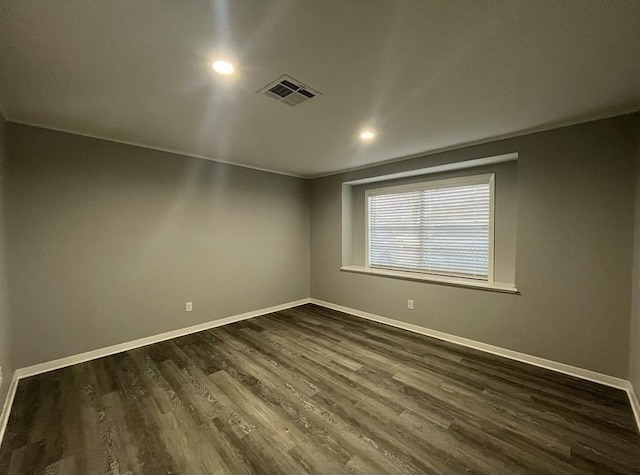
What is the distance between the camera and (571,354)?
261 cm

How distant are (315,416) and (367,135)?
271cm

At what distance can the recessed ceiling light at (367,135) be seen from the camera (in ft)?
9.32

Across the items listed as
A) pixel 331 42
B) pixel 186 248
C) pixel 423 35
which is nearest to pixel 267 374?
pixel 186 248

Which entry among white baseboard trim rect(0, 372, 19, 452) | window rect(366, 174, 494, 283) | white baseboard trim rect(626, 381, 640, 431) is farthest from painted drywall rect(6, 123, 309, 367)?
white baseboard trim rect(626, 381, 640, 431)

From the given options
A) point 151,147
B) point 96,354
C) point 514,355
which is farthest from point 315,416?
point 151,147

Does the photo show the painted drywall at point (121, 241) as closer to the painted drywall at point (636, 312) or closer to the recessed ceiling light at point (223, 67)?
the recessed ceiling light at point (223, 67)

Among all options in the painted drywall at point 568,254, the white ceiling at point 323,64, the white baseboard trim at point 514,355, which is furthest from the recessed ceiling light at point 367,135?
the white baseboard trim at point 514,355

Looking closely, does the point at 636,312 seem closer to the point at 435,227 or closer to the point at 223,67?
the point at 435,227

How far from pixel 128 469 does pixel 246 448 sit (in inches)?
26.4

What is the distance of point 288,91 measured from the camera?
1996 millimetres

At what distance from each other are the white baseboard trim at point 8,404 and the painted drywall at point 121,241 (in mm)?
222

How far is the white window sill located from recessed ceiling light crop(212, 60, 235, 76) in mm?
3261

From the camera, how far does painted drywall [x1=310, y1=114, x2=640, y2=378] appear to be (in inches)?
94.1

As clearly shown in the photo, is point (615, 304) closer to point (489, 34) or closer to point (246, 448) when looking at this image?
point (489, 34)
